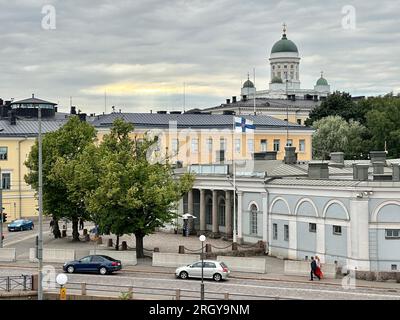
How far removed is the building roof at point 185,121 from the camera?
324 feet

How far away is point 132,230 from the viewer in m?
49.5

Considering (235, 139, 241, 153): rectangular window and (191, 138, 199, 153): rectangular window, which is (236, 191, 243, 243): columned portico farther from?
(235, 139, 241, 153): rectangular window

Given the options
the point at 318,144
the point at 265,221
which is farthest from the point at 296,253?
the point at 318,144

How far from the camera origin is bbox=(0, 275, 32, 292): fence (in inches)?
1451

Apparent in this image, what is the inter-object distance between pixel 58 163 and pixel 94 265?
58.1 feet

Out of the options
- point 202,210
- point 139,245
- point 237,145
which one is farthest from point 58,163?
point 237,145

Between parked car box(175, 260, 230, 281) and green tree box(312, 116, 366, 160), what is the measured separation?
71.8 meters

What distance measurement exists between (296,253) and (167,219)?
30.3ft

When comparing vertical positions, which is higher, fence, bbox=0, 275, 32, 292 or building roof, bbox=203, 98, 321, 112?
building roof, bbox=203, 98, 321, 112

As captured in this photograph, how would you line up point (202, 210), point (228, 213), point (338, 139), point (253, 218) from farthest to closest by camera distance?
point (338, 139) < point (202, 210) < point (228, 213) < point (253, 218)

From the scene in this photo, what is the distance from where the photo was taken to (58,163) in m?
59.9

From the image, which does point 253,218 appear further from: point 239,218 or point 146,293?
point 146,293

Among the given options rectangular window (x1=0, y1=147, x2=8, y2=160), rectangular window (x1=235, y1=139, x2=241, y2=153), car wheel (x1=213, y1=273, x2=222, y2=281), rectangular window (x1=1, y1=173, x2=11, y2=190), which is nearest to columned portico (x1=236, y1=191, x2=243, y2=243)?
car wheel (x1=213, y1=273, x2=222, y2=281)
